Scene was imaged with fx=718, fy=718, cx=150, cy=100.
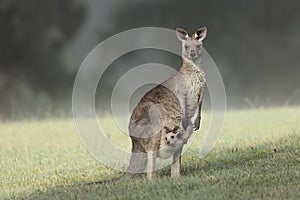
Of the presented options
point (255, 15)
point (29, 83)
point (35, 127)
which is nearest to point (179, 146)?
point (35, 127)

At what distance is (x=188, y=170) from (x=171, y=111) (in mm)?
1165

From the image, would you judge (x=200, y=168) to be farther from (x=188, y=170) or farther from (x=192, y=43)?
(x=192, y=43)

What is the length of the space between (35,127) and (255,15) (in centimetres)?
1533

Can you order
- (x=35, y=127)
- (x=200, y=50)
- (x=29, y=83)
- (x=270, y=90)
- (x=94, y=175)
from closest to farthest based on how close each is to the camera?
(x=200, y=50), (x=94, y=175), (x=35, y=127), (x=29, y=83), (x=270, y=90)

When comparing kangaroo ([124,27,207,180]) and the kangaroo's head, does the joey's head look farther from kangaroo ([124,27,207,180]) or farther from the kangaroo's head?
the kangaroo's head

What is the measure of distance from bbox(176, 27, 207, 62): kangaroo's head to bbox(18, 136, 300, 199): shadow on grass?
1.42 m

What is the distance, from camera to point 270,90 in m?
28.3

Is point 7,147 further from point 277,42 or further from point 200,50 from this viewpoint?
point 277,42

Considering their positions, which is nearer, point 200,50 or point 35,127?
point 200,50

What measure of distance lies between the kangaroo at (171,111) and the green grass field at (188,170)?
11.4 inches

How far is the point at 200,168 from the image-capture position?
9.30 meters

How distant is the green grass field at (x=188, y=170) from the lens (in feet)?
25.0

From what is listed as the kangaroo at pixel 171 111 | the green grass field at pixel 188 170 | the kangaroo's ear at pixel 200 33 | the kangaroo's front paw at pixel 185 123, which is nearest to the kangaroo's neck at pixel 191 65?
the kangaroo at pixel 171 111

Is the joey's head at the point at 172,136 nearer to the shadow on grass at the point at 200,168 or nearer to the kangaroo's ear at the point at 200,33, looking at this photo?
the shadow on grass at the point at 200,168
